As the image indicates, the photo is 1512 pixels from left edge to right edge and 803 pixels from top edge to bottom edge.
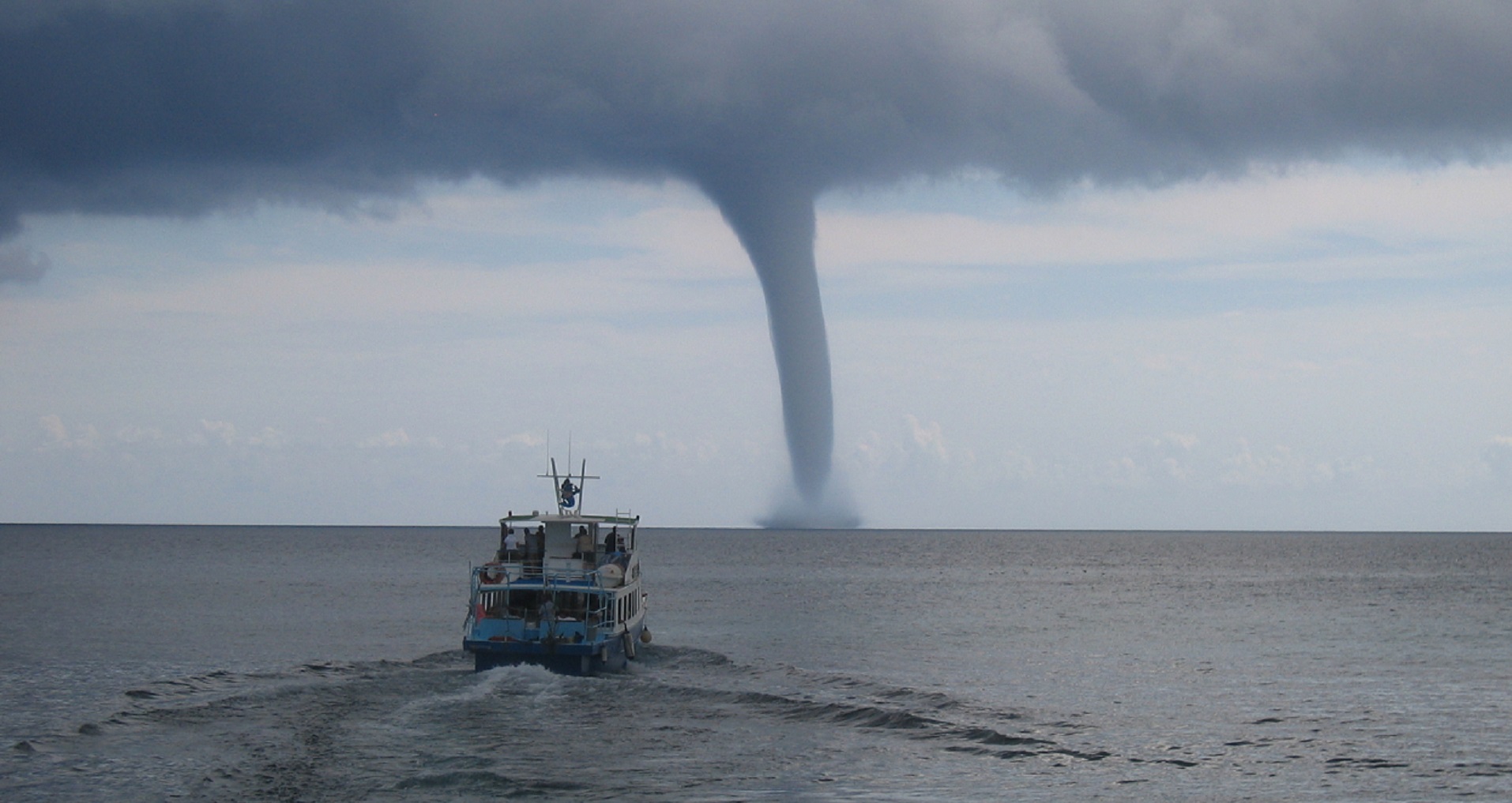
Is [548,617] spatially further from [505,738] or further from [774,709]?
[505,738]

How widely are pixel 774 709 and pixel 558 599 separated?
33.8ft

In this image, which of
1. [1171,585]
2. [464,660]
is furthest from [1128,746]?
[1171,585]

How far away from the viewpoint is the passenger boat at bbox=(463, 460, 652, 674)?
5019 cm

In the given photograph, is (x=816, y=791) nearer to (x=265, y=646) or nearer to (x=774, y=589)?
(x=265, y=646)

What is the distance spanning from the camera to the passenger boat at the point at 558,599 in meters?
50.2

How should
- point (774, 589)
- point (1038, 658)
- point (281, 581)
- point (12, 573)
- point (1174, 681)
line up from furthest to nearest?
point (12, 573) < point (281, 581) < point (774, 589) < point (1038, 658) < point (1174, 681)

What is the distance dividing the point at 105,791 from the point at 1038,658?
141 ft

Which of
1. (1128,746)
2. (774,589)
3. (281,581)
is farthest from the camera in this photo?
(281,581)

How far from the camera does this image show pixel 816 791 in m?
33.8

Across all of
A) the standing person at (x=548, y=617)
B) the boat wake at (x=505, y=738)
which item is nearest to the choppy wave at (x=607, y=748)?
the boat wake at (x=505, y=738)

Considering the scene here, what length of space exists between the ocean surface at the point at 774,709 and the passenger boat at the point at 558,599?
41.1 inches

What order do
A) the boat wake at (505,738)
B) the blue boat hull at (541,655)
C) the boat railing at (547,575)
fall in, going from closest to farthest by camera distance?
the boat wake at (505,738) < the blue boat hull at (541,655) < the boat railing at (547,575)

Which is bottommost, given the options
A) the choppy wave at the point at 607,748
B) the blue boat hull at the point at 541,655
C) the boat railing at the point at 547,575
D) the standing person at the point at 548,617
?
the choppy wave at the point at 607,748

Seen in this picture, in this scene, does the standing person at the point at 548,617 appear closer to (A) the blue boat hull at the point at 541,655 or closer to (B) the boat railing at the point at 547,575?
(A) the blue boat hull at the point at 541,655
